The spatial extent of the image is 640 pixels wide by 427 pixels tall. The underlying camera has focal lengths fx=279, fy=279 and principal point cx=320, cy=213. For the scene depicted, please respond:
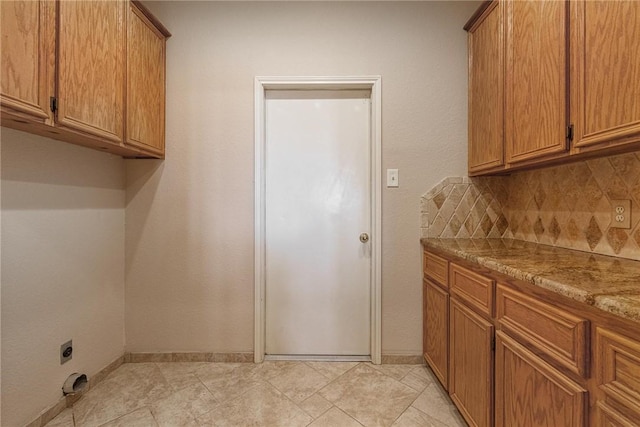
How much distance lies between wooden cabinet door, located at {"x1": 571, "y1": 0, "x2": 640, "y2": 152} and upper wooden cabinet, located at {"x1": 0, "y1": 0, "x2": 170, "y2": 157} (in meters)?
2.22

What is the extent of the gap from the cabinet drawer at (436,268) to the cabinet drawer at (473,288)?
0.07 meters

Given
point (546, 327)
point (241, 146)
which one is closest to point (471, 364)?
point (546, 327)

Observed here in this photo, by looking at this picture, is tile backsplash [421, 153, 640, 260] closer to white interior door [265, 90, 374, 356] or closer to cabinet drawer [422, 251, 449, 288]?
cabinet drawer [422, 251, 449, 288]

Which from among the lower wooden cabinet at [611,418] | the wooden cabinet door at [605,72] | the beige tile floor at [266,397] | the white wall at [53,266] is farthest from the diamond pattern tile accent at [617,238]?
the white wall at [53,266]

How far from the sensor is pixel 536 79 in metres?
1.36

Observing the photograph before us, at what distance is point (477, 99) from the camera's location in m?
1.89

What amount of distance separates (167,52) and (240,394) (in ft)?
7.90

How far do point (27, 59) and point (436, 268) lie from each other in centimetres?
227

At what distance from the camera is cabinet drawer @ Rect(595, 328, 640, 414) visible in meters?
0.66

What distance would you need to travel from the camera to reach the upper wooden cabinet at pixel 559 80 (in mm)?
1002

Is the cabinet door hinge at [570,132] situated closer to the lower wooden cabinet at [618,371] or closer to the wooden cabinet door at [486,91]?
the wooden cabinet door at [486,91]

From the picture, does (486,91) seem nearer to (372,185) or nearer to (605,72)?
(605,72)

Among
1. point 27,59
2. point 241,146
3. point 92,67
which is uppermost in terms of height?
Answer: point 92,67

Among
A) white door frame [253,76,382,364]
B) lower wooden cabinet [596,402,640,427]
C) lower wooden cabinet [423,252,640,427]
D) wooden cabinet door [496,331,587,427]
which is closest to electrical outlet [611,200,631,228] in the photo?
lower wooden cabinet [423,252,640,427]
